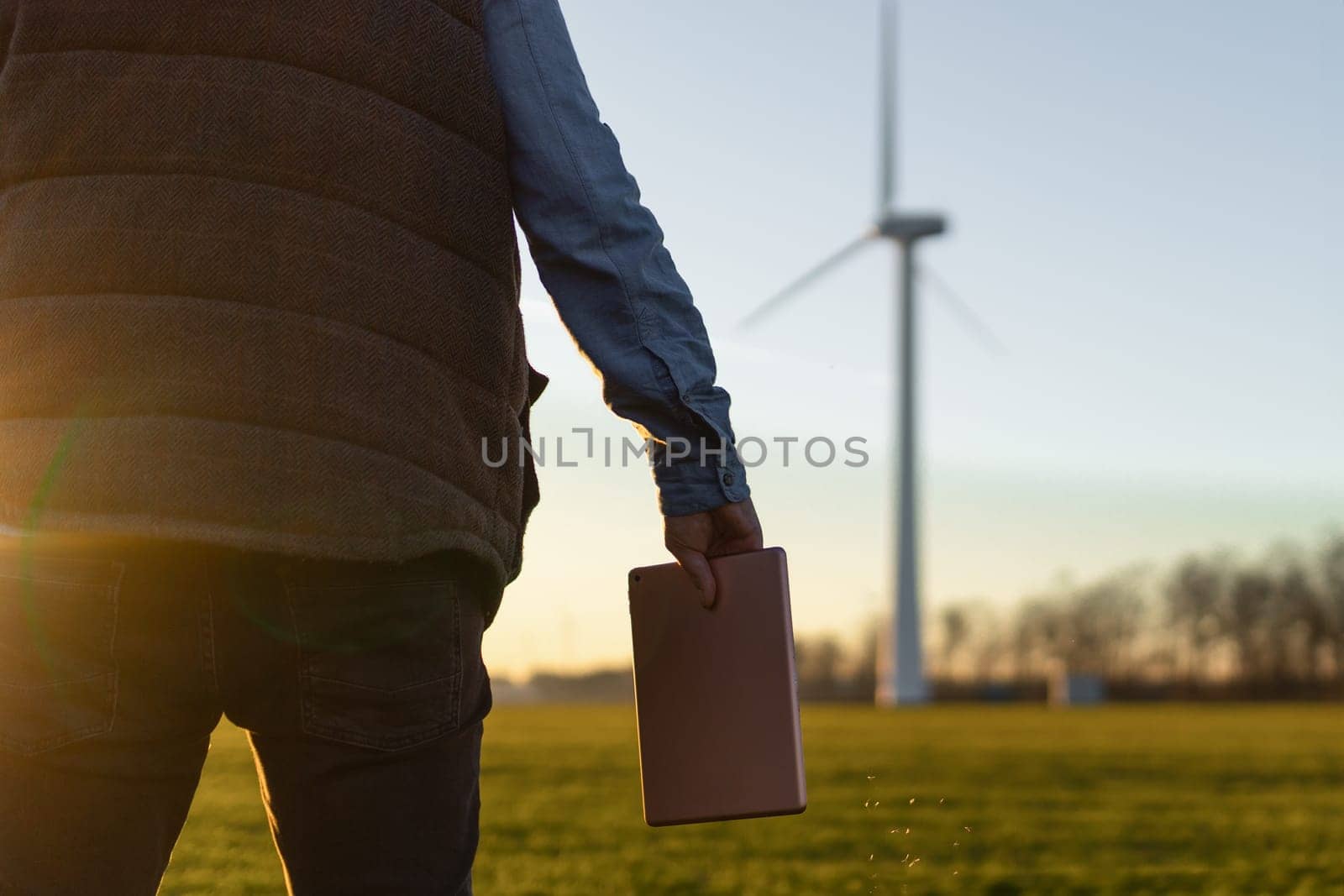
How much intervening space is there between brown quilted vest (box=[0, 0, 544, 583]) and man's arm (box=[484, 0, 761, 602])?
5.2 inches

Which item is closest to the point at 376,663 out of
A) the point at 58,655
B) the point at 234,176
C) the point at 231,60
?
the point at 58,655

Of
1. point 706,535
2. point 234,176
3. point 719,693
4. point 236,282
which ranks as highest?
point 234,176

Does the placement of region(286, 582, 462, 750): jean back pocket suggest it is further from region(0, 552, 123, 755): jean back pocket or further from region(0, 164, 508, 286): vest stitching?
region(0, 164, 508, 286): vest stitching

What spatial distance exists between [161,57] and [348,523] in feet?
2.06

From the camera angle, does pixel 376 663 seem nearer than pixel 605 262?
Yes

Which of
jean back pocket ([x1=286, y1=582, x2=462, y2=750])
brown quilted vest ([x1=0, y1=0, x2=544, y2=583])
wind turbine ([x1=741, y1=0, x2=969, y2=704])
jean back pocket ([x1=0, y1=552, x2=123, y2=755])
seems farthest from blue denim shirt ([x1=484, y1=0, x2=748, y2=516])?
wind turbine ([x1=741, y1=0, x2=969, y2=704])

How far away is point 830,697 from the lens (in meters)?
85.5

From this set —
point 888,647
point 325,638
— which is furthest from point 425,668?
point 888,647

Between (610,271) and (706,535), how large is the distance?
406 mm

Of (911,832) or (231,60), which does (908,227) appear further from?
(231,60)

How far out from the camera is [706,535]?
2092 mm

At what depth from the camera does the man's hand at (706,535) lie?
6.79 feet

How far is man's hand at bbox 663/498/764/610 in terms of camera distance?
2070 millimetres

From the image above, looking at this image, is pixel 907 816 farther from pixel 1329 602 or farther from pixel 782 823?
pixel 1329 602
